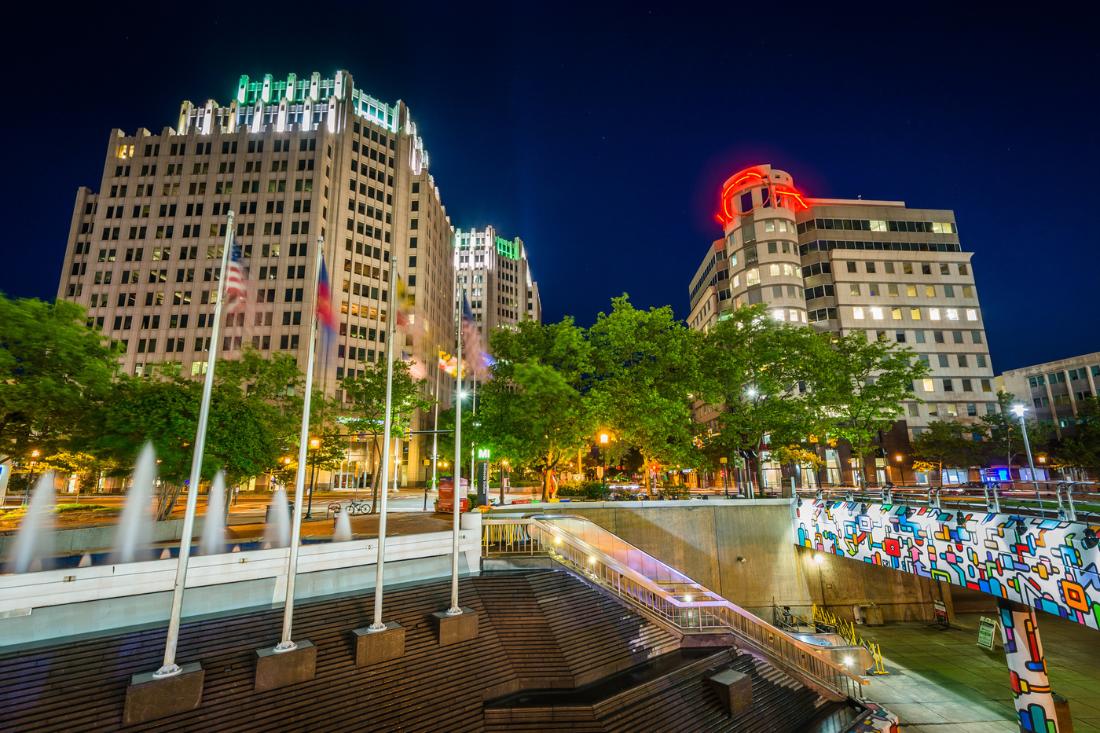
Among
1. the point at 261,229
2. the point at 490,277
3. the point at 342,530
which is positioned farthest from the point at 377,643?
the point at 490,277

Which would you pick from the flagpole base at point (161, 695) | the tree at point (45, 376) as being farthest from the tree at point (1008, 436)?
the tree at point (45, 376)

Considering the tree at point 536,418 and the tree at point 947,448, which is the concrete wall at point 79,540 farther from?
the tree at point 947,448

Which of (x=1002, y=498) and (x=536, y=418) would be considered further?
(x=536, y=418)

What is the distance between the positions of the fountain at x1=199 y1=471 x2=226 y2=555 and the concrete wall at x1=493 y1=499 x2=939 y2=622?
543 inches

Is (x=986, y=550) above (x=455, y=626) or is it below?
above

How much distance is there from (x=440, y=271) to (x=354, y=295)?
22494mm

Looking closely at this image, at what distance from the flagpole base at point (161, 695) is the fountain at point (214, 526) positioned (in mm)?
4276

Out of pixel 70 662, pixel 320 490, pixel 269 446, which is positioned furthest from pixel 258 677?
pixel 320 490

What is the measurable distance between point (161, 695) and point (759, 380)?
109 feet

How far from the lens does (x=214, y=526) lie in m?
18.7

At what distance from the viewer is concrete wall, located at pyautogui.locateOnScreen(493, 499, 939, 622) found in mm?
26984

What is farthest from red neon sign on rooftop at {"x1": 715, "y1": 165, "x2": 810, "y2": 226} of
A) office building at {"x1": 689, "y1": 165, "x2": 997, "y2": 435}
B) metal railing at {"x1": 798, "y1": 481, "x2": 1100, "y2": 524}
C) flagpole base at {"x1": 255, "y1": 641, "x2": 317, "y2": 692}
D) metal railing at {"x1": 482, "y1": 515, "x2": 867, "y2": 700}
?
flagpole base at {"x1": 255, "y1": 641, "x2": 317, "y2": 692}

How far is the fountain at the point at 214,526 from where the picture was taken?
49.5 feet

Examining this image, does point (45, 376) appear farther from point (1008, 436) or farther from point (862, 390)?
point (1008, 436)
